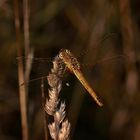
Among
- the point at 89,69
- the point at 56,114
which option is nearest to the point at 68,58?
the point at 56,114

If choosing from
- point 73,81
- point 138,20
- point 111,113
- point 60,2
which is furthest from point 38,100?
point 138,20

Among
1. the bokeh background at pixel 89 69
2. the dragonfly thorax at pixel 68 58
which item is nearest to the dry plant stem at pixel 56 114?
the dragonfly thorax at pixel 68 58

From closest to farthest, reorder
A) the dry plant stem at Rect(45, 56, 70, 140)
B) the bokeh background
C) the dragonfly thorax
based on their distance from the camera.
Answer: the dry plant stem at Rect(45, 56, 70, 140) → the dragonfly thorax → the bokeh background

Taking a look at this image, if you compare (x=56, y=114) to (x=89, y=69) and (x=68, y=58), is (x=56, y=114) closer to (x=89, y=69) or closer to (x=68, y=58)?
(x=68, y=58)

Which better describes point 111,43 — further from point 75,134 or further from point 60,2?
point 75,134

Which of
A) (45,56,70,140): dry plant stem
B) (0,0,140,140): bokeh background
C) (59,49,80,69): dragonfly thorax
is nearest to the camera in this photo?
(45,56,70,140): dry plant stem

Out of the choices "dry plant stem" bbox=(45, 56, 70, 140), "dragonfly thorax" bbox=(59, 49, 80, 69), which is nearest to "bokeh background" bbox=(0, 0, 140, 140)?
"dragonfly thorax" bbox=(59, 49, 80, 69)

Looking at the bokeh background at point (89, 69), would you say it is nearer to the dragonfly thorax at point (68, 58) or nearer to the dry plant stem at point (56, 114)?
the dragonfly thorax at point (68, 58)

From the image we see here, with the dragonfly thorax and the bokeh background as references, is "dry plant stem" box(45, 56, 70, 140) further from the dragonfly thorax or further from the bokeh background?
the bokeh background

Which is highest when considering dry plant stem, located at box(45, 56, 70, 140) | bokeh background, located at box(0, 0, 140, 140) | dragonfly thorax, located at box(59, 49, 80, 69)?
bokeh background, located at box(0, 0, 140, 140)

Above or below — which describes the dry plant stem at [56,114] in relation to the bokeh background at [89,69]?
below
